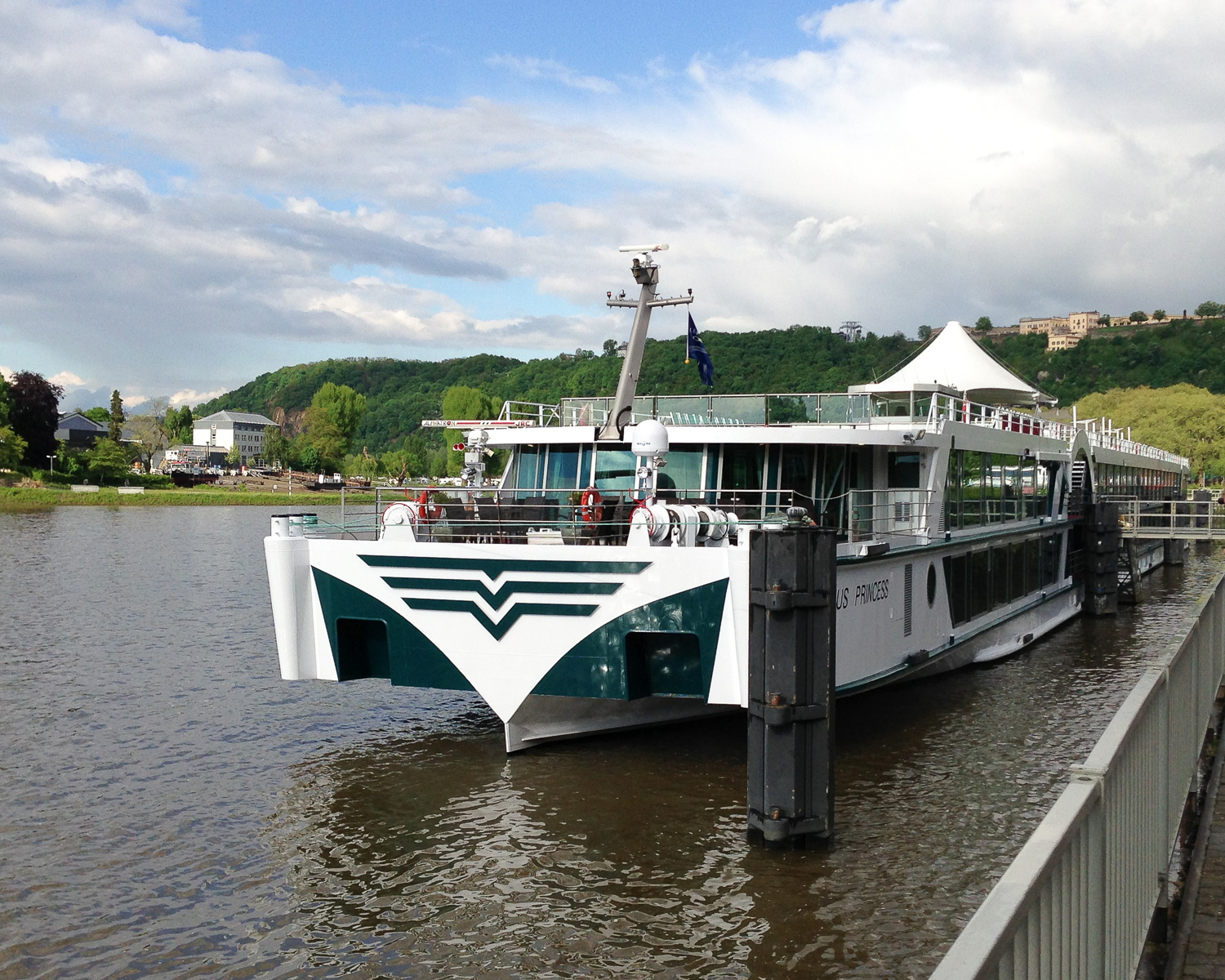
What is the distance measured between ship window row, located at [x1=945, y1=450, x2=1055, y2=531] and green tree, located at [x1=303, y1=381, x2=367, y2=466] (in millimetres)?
112927

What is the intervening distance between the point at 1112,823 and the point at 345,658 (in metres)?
9.41

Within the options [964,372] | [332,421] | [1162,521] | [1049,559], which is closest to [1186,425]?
[1162,521]

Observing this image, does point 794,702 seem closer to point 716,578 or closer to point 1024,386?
point 716,578

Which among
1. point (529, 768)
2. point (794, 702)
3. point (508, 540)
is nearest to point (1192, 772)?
point (794, 702)

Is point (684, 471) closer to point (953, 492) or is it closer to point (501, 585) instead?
point (501, 585)

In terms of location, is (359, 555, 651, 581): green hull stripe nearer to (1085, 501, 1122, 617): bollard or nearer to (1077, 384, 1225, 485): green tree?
(1085, 501, 1122, 617): bollard

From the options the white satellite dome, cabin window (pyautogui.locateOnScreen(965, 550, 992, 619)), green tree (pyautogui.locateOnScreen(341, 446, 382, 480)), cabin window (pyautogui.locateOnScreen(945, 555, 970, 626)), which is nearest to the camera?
the white satellite dome

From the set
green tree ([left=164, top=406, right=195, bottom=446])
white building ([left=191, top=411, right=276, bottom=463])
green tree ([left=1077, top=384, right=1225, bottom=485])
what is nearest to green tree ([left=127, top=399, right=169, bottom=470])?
green tree ([left=164, top=406, right=195, bottom=446])

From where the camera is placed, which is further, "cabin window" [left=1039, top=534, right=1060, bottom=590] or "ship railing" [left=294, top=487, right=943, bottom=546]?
"cabin window" [left=1039, top=534, right=1060, bottom=590]

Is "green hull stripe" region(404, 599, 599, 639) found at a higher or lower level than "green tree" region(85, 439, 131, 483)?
lower

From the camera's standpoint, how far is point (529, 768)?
12.1 metres

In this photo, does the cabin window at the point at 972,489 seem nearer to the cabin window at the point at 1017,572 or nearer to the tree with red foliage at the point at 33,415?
the cabin window at the point at 1017,572

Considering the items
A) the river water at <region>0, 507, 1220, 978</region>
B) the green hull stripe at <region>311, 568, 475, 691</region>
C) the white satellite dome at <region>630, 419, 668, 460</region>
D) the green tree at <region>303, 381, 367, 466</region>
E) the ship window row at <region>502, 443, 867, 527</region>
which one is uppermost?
the green tree at <region>303, 381, 367, 466</region>

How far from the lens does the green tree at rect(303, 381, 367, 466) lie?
12875 centimetres
